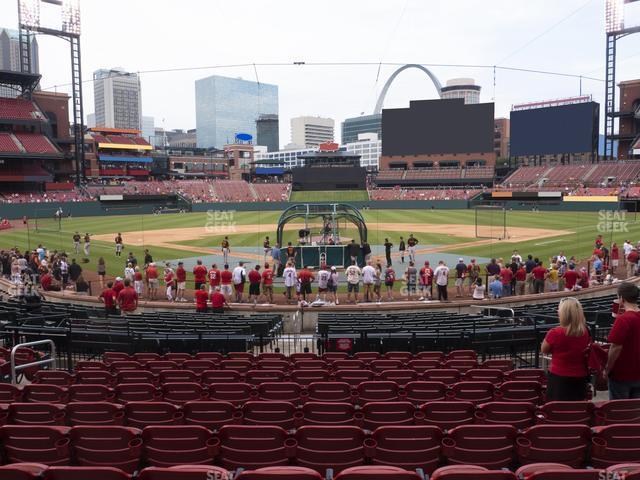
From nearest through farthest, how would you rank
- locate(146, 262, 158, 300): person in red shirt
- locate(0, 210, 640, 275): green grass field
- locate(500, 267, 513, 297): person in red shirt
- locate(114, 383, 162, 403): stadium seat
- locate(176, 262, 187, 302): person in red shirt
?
locate(114, 383, 162, 403): stadium seat, locate(500, 267, 513, 297): person in red shirt, locate(176, 262, 187, 302): person in red shirt, locate(146, 262, 158, 300): person in red shirt, locate(0, 210, 640, 275): green grass field

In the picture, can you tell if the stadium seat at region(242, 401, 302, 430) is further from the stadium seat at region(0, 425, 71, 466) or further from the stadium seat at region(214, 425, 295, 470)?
the stadium seat at region(0, 425, 71, 466)

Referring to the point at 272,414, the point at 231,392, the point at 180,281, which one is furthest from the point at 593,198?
the point at 272,414

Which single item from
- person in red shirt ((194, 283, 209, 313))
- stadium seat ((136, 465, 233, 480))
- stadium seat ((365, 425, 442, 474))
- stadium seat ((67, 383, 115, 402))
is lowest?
person in red shirt ((194, 283, 209, 313))

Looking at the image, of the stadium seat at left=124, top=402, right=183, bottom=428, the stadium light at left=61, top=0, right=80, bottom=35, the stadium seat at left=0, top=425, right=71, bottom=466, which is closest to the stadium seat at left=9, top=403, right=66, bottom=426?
the stadium seat at left=124, top=402, right=183, bottom=428

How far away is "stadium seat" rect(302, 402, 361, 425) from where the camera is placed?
210 inches

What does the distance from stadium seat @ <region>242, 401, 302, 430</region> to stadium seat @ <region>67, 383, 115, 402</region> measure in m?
2.12

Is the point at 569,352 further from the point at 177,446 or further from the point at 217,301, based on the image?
the point at 217,301

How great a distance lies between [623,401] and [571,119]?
315ft

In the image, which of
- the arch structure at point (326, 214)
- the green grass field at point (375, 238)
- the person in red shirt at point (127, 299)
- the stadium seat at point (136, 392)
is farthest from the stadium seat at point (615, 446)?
the green grass field at point (375, 238)

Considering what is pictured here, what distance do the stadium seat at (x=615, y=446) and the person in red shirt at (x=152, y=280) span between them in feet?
59.1

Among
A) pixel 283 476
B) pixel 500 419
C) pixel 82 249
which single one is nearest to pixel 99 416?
pixel 283 476

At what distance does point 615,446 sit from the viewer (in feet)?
14.2

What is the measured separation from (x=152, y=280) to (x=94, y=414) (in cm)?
1568

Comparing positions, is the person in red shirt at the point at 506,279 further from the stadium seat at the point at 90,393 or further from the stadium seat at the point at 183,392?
the stadium seat at the point at 90,393
